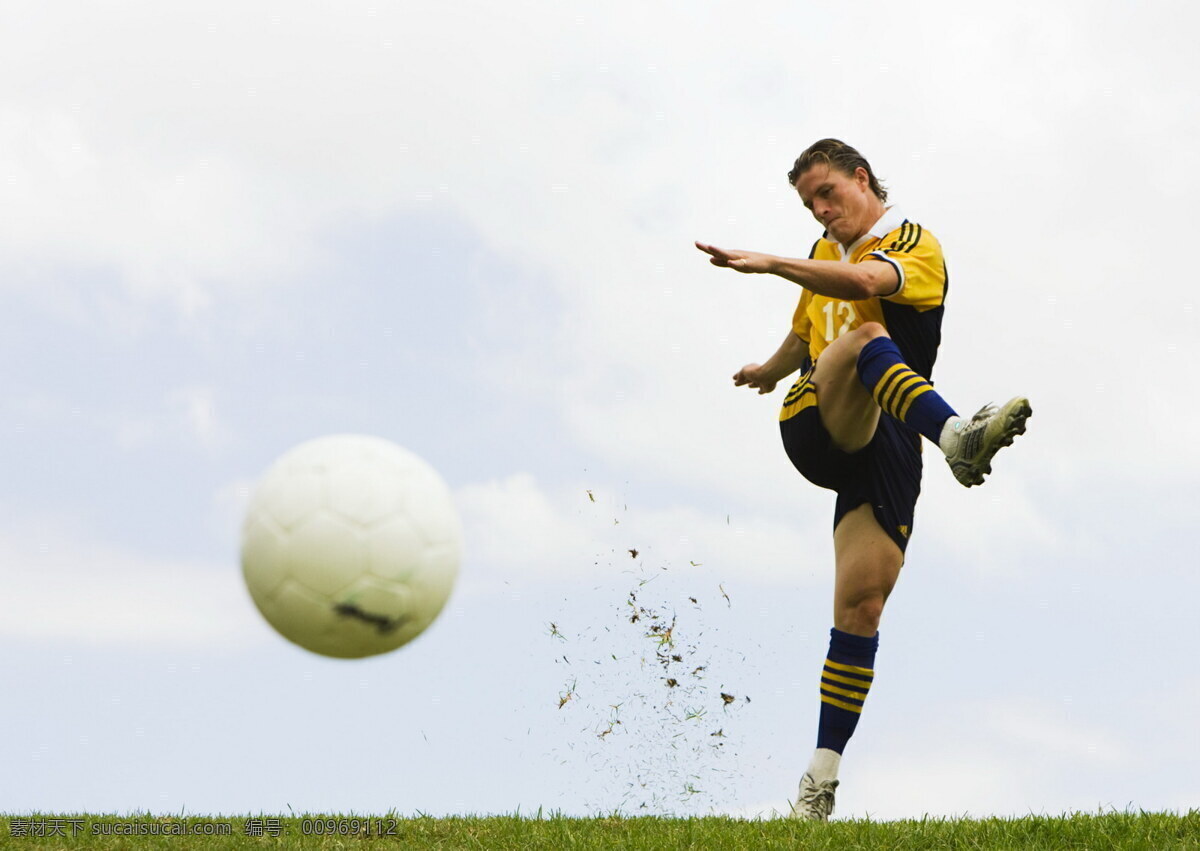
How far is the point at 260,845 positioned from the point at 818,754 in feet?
8.79

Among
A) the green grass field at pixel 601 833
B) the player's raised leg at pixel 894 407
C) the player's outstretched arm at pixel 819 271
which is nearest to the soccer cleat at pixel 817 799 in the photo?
the green grass field at pixel 601 833

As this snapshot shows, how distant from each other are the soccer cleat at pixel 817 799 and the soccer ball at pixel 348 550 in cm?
246

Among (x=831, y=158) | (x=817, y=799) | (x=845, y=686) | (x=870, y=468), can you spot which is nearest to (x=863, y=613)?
(x=845, y=686)

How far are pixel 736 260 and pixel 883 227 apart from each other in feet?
3.91

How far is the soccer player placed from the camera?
6008 mm

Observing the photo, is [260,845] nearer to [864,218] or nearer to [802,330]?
[802,330]

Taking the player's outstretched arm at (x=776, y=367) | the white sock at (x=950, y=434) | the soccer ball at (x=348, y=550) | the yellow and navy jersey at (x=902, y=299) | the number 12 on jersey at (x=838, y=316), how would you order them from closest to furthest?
1. the soccer ball at (x=348, y=550)
2. the white sock at (x=950, y=434)
3. the yellow and navy jersey at (x=902, y=299)
4. the number 12 on jersey at (x=838, y=316)
5. the player's outstretched arm at (x=776, y=367)

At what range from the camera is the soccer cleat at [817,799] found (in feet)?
20.4

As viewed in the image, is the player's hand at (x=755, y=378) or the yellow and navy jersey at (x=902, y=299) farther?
the player's hand at (x=755, y=378)

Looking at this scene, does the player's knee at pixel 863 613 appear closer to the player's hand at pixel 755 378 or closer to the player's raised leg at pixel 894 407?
the player's raised leg at pixel 894 407

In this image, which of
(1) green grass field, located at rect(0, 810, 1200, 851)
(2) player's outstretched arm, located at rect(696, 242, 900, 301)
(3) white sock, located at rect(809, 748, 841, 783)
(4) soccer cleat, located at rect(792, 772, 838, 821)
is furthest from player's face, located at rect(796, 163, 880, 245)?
(1) green grass field, located at rect(0, 810, 1200, 851)

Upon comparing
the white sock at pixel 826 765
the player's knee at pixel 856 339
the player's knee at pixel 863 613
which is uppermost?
the player's knee at pixel 856 339

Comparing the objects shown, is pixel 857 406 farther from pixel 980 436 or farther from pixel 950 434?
pixel 980 436

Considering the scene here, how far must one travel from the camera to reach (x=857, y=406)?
609 cm
